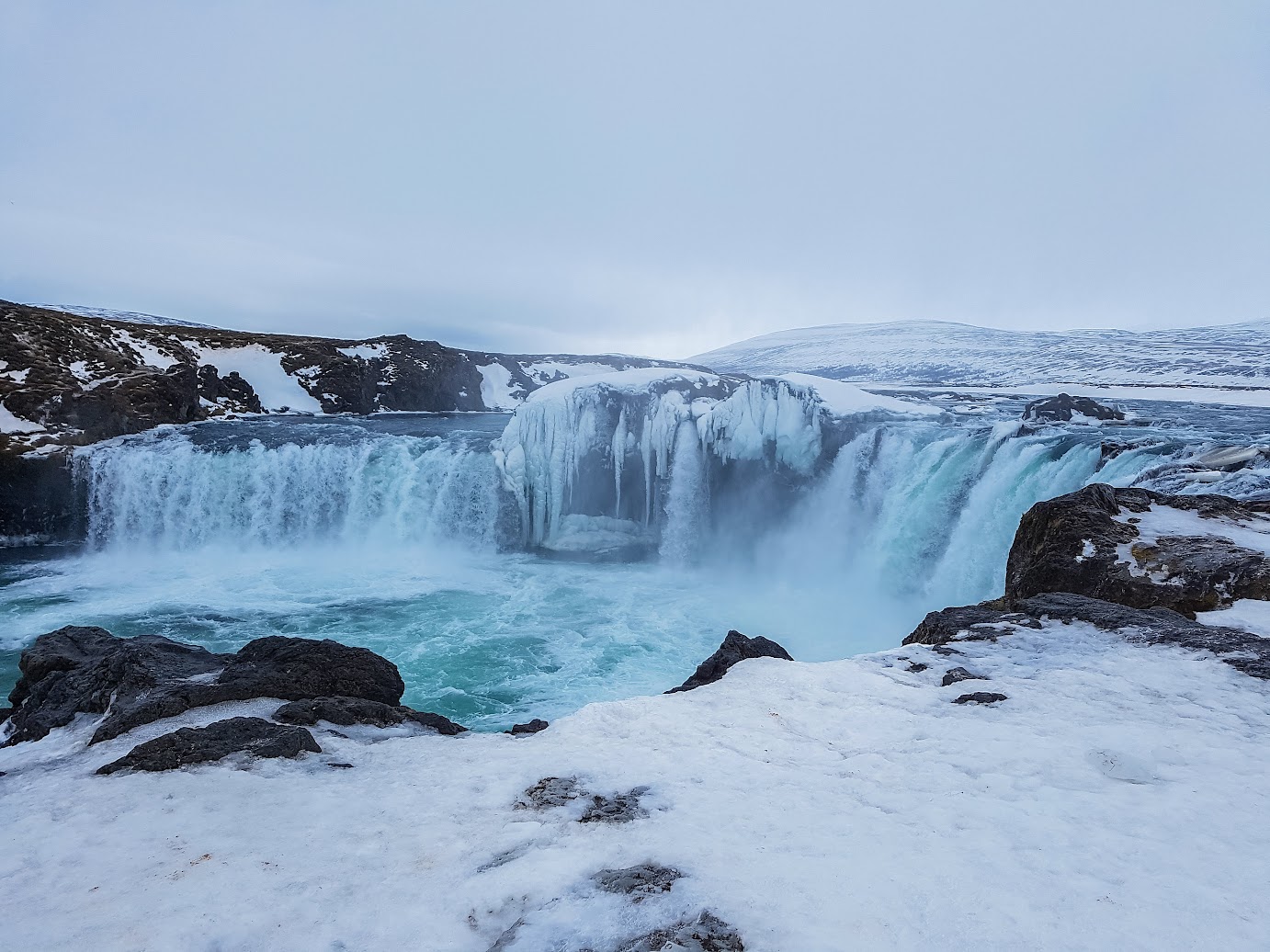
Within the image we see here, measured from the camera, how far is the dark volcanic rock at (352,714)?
4.96 meters

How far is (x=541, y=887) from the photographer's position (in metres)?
2.87

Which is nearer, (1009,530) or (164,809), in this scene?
(164,809)

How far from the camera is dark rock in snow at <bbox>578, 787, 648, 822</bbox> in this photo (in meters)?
3.49

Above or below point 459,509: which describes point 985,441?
above

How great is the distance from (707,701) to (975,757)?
2.14 metres

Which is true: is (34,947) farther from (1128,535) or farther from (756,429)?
(756,429)

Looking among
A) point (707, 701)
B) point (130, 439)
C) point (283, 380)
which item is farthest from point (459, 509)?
point (283, 380)

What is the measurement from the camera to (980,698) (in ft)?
15.9

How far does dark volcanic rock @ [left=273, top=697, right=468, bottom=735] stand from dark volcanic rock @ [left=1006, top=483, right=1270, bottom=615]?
723 centimetres

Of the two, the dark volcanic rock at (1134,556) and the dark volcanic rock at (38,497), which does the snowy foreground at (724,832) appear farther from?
the dark volcanic rock at (38,497)

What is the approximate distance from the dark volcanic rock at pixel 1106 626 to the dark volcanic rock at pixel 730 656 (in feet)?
5.44

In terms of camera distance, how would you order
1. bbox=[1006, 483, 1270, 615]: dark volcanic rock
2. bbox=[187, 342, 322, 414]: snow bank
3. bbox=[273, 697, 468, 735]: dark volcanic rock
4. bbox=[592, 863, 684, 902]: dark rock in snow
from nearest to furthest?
bbox=[592, 863, 684, 902]: dark rock in snow < bbox=[273, 697, 468, 735]: dark volcanic rock < bbox=[1006, 483, 1270, 615]: dark volcanic rock < bbox=[187, 342, 322, 414]: snow bank

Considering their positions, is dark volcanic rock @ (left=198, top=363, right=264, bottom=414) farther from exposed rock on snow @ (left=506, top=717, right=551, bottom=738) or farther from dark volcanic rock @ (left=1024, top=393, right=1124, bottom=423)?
dark volcanic rock @ (left=1024, top=393, right=1124, bottom=423)

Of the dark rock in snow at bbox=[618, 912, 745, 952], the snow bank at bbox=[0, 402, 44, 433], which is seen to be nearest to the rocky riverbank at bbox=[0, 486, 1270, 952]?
the dark rock in snow at bbox=[618, 912, 745, 952]
